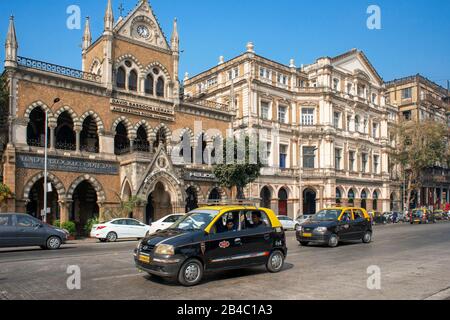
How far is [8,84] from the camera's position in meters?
25.7

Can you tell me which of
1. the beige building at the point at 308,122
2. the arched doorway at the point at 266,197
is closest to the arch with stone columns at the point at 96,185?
the beige building at the point at 308,122

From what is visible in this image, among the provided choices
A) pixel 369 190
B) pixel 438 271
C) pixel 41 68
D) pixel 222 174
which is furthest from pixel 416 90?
pixel 438 271

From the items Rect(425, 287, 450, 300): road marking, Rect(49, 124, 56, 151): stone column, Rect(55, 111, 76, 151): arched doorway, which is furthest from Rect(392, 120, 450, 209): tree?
Rect(425, 287, 450, 300): road marking

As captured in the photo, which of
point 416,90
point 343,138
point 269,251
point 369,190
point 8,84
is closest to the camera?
point 269,251

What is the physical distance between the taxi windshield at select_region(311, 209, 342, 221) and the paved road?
419 cm

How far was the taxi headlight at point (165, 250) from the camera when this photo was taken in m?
9.11

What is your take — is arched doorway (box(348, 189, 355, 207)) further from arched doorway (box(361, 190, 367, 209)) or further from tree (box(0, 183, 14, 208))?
tree (box(0, 183, 14, 208))

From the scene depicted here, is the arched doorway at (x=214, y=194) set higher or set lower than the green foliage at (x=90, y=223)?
higher

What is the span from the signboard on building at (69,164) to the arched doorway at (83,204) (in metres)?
2.49

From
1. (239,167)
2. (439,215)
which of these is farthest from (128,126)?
(439,215)

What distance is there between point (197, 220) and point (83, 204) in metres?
22.7

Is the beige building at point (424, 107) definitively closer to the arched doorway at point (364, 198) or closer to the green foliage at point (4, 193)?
the arched doorway at point (364, 198)

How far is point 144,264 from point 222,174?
21948 mm
